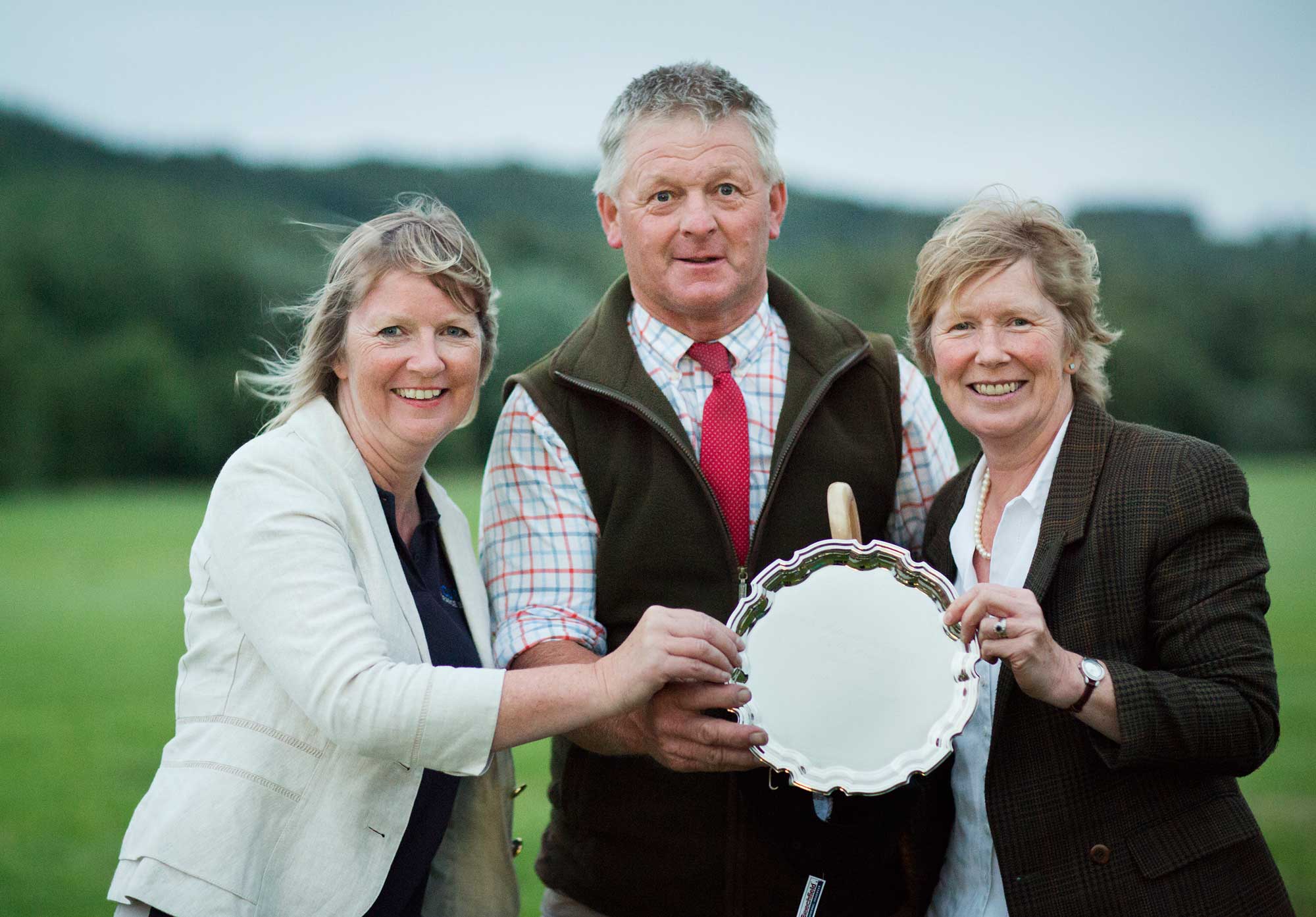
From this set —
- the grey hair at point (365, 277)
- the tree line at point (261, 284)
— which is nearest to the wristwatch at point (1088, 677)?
the grey hair at point (365, 277)

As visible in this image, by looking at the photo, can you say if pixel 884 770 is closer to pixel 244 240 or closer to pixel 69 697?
pixel 69 697

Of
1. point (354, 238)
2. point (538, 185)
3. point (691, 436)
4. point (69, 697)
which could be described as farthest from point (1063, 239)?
point (538, 185)

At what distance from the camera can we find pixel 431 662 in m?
2.28

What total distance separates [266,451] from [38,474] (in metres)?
26.4

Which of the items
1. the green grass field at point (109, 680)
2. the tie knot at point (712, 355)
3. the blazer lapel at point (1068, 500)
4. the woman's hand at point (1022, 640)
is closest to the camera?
the woman's hand at point (1022, 640)

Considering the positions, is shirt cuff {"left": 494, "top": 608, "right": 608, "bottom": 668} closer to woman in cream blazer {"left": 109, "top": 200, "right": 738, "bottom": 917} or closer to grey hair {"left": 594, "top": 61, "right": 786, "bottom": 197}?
woman in cream blazer {"left": 109, "top": 200, "right": 738, "bottom": 917}

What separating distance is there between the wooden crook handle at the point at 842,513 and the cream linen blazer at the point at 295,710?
778mm

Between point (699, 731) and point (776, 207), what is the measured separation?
1334 mm

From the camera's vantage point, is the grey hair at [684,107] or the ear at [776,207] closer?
the grey hair at [684,107]

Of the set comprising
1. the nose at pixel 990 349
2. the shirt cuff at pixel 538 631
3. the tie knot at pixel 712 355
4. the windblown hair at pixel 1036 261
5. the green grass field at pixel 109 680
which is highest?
the windblown hair at pixel 1036 261

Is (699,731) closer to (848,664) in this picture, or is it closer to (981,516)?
(848,664)

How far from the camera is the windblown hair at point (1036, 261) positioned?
231cm

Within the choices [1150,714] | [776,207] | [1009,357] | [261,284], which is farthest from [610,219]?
[261,284]

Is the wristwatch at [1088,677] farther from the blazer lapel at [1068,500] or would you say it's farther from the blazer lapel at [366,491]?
the blazer lapel at [366,491]
